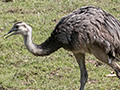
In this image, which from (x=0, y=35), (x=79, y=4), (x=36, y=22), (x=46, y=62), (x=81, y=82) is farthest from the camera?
(x=79, y=4)

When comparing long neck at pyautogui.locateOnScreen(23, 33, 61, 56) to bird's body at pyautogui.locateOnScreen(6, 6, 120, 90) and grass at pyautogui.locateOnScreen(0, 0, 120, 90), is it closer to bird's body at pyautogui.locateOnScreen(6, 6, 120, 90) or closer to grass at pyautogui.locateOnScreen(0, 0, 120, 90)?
bird's body at pyautogui.locateOnScreen(6, 6, 120, 90)

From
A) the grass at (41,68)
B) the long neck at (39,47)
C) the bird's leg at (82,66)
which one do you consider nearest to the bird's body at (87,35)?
the long neck at (39,47)

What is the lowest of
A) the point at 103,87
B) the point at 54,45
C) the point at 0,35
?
the point at 103,87

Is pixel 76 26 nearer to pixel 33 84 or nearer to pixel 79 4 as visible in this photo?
pixel 33 84

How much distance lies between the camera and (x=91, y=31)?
529 cm

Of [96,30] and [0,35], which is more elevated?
[96,30]

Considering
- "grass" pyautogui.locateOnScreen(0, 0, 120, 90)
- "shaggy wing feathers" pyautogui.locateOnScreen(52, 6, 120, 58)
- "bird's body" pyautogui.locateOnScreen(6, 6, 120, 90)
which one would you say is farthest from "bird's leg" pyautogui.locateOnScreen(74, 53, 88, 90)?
"shaggy wing feathers" pyautogui.locateOnScreen(52, 6, 120, 58)

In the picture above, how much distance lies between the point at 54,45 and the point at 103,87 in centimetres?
151

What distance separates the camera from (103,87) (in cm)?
624

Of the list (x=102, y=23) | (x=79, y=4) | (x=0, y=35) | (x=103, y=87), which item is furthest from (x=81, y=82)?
(x=79, y=4)

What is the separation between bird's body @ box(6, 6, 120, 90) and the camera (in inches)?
208

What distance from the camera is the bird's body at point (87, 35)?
5.29m

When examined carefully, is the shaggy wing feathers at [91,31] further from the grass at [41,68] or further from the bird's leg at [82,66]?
the grass at [41,68]

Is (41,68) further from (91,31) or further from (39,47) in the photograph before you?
(91,31)
